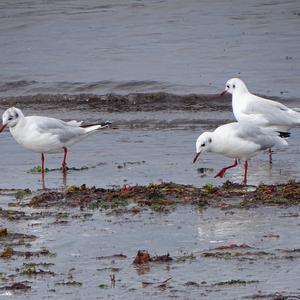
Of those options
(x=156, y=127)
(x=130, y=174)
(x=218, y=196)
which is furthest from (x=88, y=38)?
(x=218, y=196)

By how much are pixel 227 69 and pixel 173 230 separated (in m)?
12.6

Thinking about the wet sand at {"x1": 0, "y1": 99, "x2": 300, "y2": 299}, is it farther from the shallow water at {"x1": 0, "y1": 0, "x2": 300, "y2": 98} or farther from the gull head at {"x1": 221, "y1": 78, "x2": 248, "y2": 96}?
the shallow water at {"x1": 0, "y1": 0, "x2": 300, "y2": 98}

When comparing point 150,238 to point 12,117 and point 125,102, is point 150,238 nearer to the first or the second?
point 12,117

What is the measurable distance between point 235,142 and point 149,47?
1166 centimetres

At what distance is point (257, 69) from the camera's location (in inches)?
842

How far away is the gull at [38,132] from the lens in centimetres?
1350

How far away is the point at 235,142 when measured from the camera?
12.5 metres

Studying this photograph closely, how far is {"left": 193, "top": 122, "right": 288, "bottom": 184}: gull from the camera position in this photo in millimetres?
12516

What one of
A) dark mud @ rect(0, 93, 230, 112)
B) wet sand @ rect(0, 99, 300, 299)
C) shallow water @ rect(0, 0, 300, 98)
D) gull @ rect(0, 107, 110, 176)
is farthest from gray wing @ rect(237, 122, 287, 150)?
shallow water @ rect(0, 0, 300, 98)

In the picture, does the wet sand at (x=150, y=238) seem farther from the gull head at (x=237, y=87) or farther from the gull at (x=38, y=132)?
the gull head at (x=237, y=87)

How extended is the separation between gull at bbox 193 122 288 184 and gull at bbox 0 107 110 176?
1.95 metres

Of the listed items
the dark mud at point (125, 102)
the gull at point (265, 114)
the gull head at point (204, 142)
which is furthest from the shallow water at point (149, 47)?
the gull head at point (204, 142)

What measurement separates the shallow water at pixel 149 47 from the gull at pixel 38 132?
6.23m

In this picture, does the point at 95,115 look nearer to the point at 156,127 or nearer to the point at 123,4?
the point at 156,127
